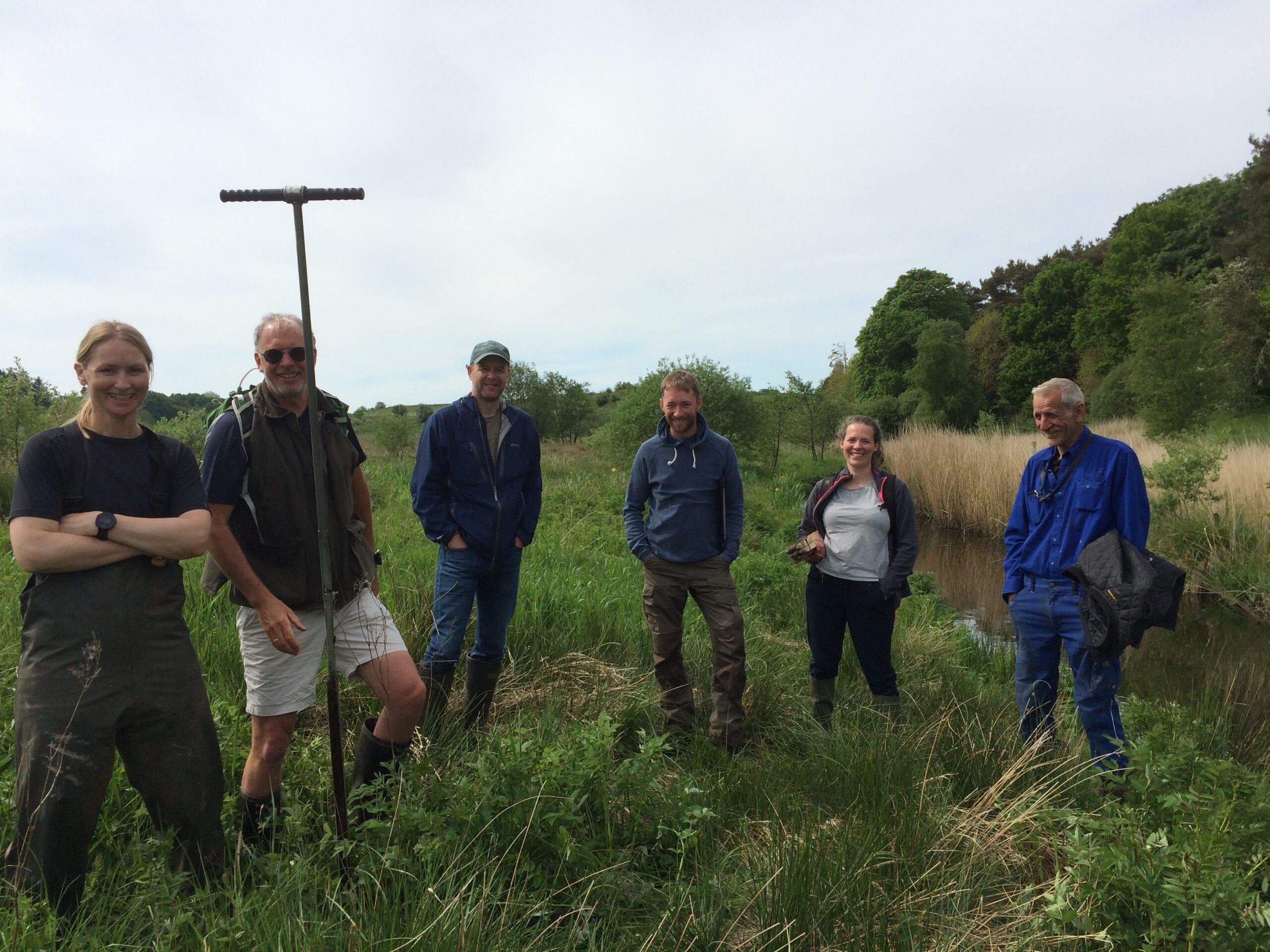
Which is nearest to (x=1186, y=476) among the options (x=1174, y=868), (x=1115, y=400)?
(x=1174, y=868)

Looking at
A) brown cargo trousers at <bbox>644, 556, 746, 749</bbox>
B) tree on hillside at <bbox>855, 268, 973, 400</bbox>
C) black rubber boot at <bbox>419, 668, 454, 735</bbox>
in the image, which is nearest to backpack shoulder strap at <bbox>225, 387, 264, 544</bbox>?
black rubber boot at <bbox>419, 668, 454, 735</bbox>

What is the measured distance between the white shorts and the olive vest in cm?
6

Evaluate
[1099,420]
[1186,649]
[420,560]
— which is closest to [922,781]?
[420,560]

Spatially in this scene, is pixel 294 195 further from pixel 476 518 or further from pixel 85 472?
pixel 476 518

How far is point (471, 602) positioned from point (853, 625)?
221 centimetres

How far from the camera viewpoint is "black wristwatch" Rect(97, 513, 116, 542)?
7.30ft

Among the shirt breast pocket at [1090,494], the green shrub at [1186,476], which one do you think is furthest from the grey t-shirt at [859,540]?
the green shrub at [1186,476]

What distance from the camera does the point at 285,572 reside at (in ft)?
9.20

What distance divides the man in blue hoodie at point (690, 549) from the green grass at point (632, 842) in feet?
0.71

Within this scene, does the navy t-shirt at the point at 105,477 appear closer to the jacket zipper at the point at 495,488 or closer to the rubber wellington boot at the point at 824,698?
the jacket zipper at the point at 495,488

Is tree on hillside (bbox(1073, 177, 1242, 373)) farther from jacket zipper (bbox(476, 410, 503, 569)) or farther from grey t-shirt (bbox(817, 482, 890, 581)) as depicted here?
jacket zipper (bbox(476, 410, 503, 569))

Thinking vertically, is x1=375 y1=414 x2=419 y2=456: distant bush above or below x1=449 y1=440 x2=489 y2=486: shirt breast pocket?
above

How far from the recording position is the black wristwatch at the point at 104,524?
7.30ft

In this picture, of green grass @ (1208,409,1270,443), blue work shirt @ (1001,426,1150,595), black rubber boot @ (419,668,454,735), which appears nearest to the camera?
black rubber boot @ (419,668,454,735)
